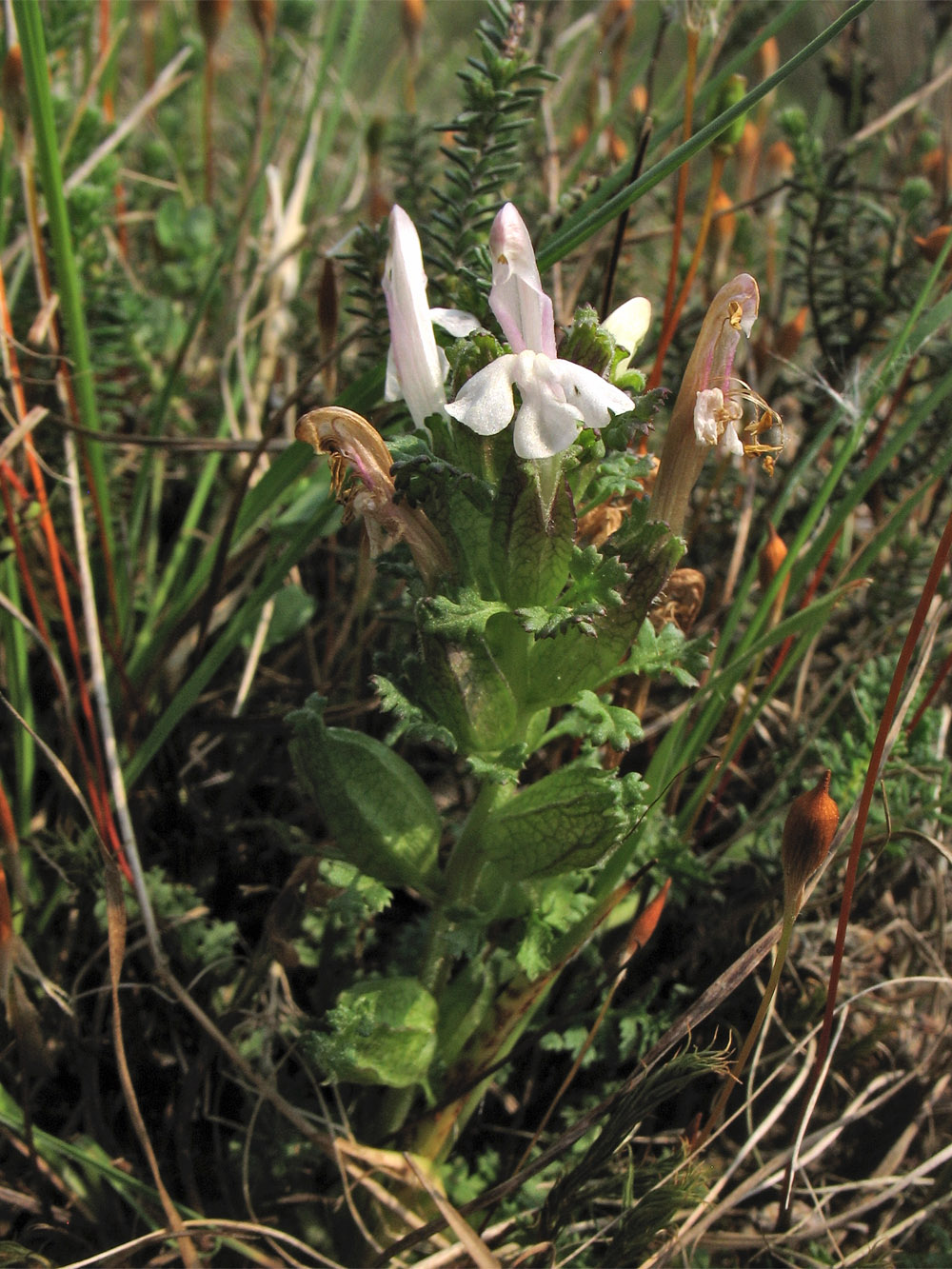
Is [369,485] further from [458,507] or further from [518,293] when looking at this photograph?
[518,293]

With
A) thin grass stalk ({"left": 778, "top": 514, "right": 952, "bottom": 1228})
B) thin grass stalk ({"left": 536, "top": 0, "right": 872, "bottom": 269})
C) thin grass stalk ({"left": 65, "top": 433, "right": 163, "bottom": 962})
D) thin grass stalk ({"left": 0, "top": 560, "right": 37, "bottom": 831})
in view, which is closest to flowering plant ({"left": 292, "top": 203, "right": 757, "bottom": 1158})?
thin grass stalk ({"left": 536, "top": 0, "right": 872, "bottom": 269})

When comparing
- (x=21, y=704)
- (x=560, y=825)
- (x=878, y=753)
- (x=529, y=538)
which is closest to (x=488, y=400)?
(x=529, y=538)

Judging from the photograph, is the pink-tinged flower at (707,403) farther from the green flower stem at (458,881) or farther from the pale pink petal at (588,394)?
the green flower stem at (458,881)

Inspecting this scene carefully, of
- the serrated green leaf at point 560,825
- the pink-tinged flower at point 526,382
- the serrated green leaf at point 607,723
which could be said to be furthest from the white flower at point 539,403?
the serrated green leaf at point 560,825

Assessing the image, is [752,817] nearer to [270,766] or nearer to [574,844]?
[574,844]

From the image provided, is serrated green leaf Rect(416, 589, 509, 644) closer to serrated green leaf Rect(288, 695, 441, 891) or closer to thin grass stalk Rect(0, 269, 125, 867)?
serrated green leaf Rect(288, 695, 441, 891)

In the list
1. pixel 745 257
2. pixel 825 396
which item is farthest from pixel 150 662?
pixel 745 257
